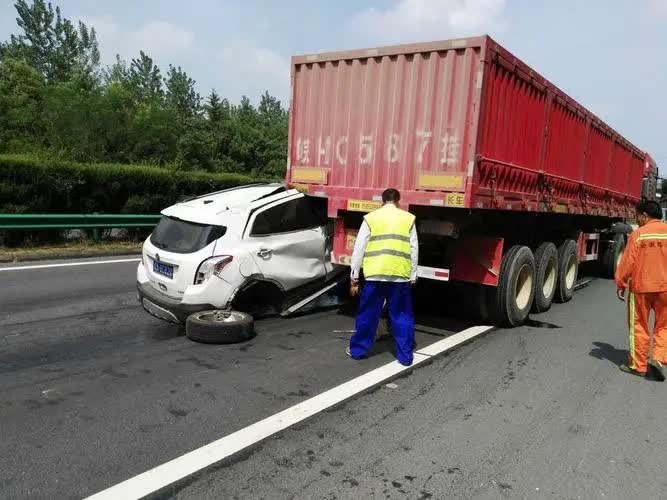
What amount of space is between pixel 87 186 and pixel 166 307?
818cm

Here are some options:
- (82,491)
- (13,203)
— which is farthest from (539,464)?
(13,203)

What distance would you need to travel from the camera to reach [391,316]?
5164 millimetres

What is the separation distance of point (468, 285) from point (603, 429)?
116 inches

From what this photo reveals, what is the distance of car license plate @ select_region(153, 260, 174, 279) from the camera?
5734 mm

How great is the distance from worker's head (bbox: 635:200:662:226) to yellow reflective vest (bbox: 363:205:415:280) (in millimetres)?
2220

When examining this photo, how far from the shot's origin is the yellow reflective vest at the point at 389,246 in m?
5.03

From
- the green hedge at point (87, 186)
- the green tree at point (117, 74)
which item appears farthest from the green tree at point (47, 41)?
the green hedge at point (87, 186)

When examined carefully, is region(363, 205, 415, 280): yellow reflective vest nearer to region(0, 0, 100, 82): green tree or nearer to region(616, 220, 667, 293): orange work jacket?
region(616, 220, 667, 293): orange work jacket

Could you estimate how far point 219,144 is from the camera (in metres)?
42.9

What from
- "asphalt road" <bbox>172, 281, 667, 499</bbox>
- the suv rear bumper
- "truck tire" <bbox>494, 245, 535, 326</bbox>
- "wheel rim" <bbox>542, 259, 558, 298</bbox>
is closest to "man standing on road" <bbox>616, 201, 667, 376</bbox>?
"asphalt road" <bbox>172, 281, 667, 499</bbox>

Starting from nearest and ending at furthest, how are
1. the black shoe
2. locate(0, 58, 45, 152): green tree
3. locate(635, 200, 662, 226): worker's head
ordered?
1. the black shoe
2. locate(635, 200, 662, 226): worker's head
3. locate(0, 58, 45, 152): green tree

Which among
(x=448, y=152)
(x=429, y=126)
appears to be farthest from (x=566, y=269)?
(x=429, y=126)

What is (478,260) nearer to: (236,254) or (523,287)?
(523,287)

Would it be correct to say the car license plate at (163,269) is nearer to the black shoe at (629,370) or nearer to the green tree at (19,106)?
the black shoe at (629,370)
